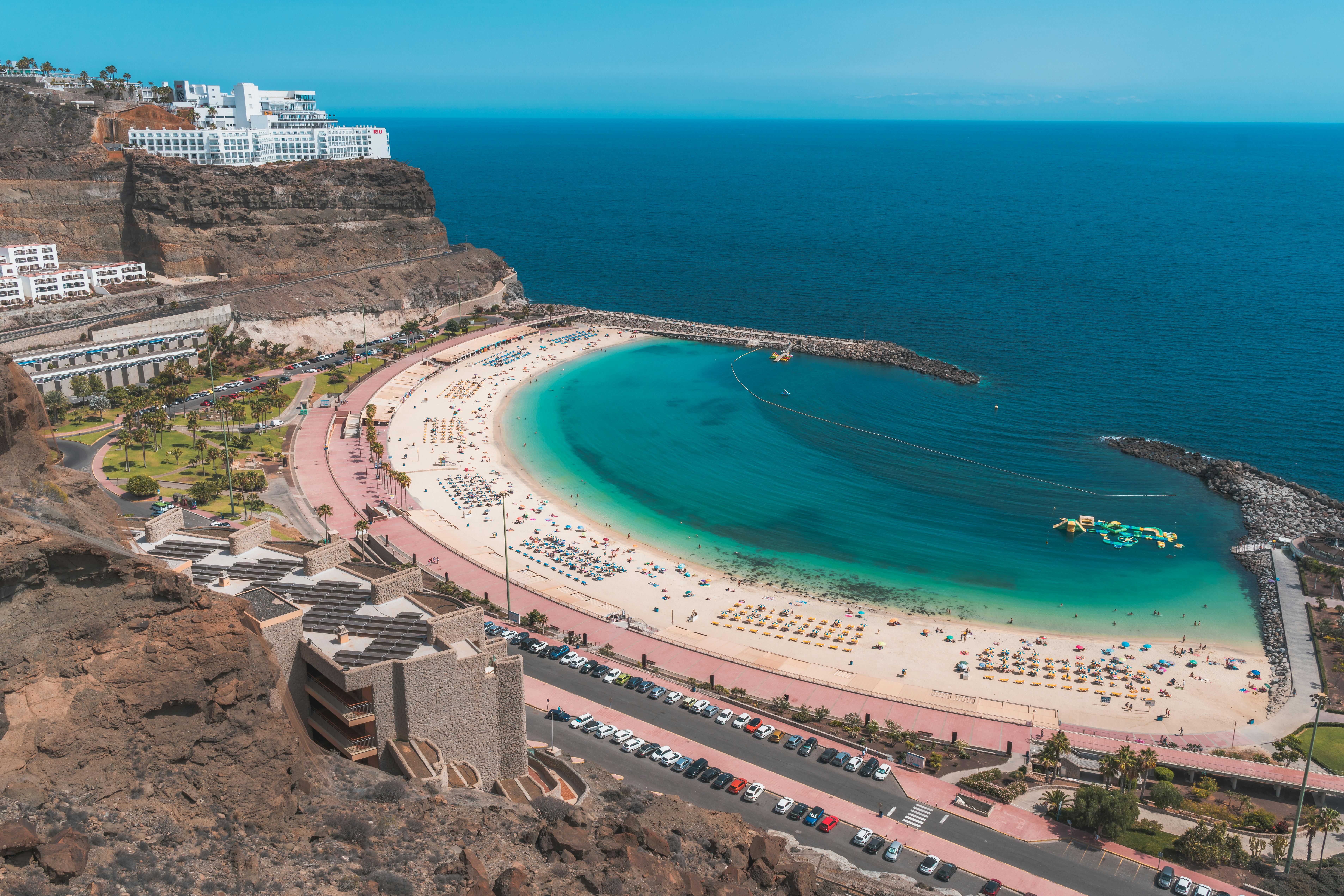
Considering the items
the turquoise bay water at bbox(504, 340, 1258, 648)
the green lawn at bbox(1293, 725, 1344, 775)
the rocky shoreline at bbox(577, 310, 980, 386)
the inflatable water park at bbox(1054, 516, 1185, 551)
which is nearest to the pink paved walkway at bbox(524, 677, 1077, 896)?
the green lawn at bbox(1293, 725, 1344, 775)

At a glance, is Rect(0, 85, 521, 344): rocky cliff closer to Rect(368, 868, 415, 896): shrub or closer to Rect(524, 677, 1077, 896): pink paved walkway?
Rect(524, 677, 1077, 896): pink paved walkway

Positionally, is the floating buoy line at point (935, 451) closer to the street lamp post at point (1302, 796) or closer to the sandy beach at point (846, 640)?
the sandy beach at point (846, 640)

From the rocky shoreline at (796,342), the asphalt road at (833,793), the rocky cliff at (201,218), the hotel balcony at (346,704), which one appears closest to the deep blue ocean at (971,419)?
the rocky shoreline at (796,342)

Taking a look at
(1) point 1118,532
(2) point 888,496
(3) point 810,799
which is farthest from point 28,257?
(1) point 1118,532

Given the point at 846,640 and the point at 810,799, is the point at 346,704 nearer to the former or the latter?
the point at 810,799

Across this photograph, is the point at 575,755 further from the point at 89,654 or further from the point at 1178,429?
the point at 1178,429

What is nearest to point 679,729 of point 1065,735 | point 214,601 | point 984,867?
point 984,867

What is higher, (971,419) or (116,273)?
(116,273)

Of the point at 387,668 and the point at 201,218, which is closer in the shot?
the point at 387,668
